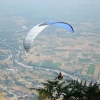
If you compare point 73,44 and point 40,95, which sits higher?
point 40,95

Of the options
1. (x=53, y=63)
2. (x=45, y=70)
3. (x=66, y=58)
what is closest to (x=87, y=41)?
(x=66, y=58)

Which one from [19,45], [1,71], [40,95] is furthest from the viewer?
[19,45]

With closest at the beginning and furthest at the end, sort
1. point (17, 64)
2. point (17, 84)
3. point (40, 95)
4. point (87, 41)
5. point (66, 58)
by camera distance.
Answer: point (40, 95) < point (17, 84) < point (17, 64) < point (66, 58) < point (87, 41)

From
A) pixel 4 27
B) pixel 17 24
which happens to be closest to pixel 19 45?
pixel 4 27

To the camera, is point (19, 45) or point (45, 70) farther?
point (19, 45)

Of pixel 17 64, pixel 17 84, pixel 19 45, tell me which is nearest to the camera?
pixel 17 84

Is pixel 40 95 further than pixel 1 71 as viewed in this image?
No

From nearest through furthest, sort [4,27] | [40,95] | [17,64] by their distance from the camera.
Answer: [40,95]
[17,64]
[4,27]

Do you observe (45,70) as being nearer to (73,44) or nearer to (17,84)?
(17,84)

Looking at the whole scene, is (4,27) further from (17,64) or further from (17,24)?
(17,64)

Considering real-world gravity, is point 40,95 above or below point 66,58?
above
